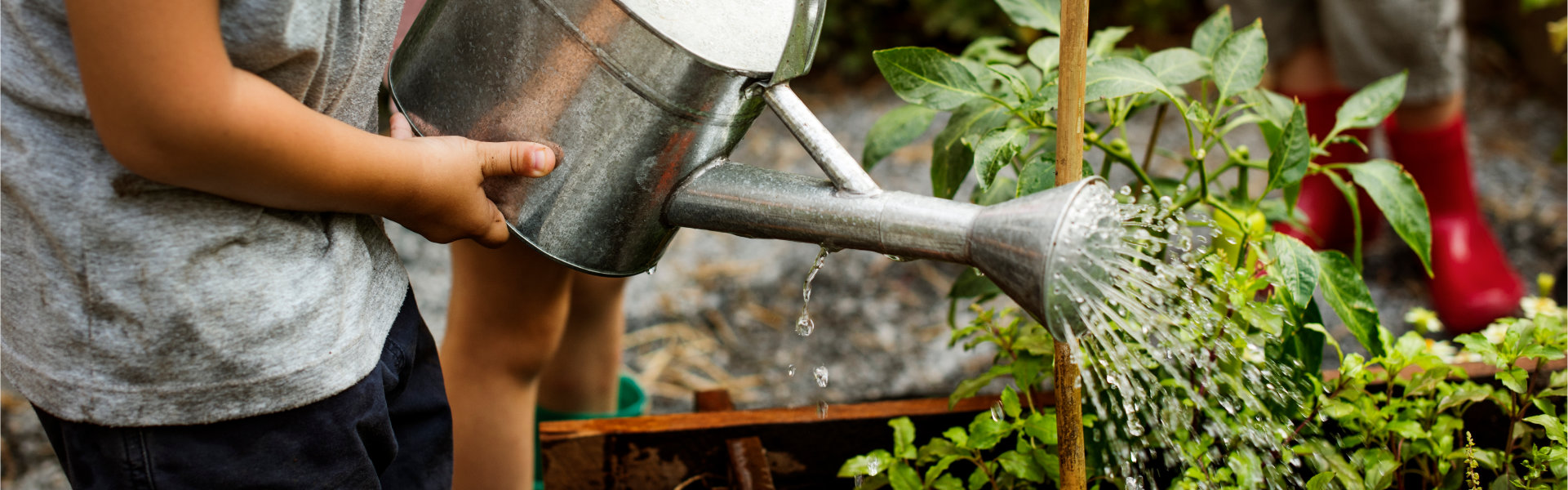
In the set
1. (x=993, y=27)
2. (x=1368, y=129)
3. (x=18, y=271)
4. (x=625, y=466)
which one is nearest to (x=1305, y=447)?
(x=625, y=466)

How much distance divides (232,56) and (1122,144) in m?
0.77

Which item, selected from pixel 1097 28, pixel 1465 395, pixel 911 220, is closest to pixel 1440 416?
pixel 1465 395

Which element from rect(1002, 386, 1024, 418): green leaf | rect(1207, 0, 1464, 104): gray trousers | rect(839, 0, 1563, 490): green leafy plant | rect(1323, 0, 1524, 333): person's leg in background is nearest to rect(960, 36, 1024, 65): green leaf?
rect(839, 0, 1563, 490): green leafy plant

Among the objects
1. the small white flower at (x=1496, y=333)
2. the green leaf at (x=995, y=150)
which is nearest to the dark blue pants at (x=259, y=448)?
the green leaf at (x=995, y=150)

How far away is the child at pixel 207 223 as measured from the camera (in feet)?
2.12

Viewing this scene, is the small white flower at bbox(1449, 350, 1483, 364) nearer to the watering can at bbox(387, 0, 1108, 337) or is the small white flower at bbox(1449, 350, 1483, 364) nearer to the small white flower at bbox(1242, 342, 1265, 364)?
the small white flower at bbox(1242, 342, 1265, 364)

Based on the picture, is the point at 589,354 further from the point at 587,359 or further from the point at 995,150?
the point at 995,150

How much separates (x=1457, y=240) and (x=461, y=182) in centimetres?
199

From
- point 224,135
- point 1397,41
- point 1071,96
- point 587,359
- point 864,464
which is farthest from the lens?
point 1397,41

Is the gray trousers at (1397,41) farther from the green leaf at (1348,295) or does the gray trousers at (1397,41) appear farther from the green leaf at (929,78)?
the green leaf at (929,78)

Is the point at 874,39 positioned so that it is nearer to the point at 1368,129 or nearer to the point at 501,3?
the point at 1368,129

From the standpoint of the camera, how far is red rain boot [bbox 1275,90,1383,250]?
84.2 inches

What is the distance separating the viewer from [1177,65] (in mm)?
1001

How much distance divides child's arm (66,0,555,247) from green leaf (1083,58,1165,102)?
0.50 m
